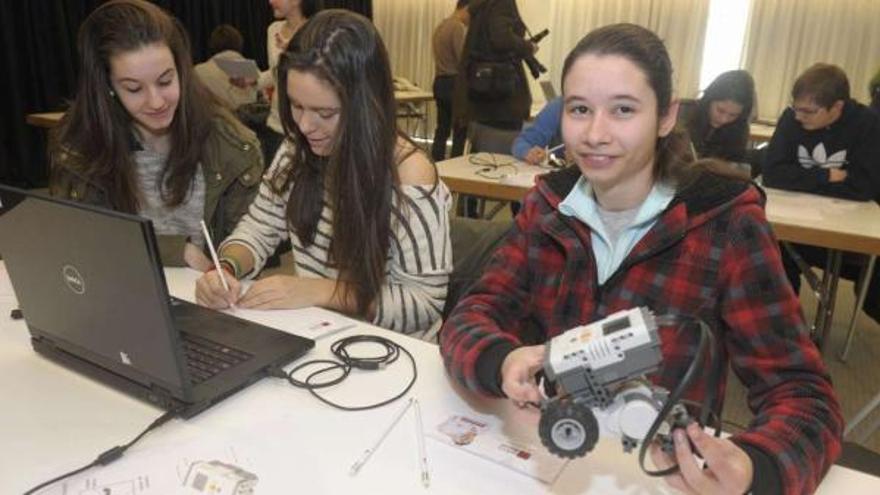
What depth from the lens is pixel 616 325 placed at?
666 millimetres

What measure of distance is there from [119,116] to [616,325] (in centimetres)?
148

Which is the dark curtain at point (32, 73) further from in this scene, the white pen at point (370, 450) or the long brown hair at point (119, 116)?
the white pen at point (370, 450)

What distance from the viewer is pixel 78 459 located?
2.76 ft

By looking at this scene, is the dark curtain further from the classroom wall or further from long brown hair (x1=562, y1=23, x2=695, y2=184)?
long brown hair (x1=562, y1=23, x2=695, y2=184)

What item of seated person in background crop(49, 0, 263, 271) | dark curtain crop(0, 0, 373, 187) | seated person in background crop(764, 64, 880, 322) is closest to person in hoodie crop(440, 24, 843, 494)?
seated person in background crop(49, 0, 263, 271)

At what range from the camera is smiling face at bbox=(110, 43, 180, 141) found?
159 cm

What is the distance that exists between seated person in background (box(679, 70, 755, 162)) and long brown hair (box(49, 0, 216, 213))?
2231mm

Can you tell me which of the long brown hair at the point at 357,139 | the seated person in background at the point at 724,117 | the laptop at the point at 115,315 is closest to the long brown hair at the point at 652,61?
the long brown hair at the point at 357,139

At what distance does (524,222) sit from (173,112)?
1021 millimetres

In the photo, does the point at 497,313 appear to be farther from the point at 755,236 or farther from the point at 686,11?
the point at 686,11

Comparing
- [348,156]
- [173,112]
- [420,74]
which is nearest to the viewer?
[348,156]

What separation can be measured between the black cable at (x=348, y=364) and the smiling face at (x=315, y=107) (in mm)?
447

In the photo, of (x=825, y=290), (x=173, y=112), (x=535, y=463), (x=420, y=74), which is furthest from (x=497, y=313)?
(x=420, y=74)

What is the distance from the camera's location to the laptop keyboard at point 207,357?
3.35ft
